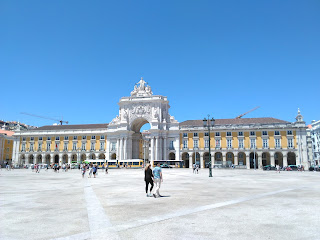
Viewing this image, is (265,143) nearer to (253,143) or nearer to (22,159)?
(253,143)

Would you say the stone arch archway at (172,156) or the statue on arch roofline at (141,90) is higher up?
the statue on arch roofline at (141,90)

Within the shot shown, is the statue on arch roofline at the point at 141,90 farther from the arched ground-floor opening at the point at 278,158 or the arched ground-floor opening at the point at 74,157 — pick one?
the arched ground-floor opening at the point at 278,158

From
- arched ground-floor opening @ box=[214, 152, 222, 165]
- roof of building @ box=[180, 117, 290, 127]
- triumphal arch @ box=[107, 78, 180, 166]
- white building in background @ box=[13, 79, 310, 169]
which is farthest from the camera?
triumphal arch @ box=[107, 78, 180, 166]

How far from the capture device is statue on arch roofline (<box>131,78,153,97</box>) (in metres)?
83.1

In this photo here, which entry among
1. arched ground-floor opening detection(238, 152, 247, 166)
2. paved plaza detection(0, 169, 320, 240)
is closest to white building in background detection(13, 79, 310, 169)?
arched ground-floor opening detection(238, 152, 247, 166)

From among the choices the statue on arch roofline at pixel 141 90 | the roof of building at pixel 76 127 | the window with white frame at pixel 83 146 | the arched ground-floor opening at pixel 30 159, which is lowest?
the arched ground-floor opening at pixel 30 159

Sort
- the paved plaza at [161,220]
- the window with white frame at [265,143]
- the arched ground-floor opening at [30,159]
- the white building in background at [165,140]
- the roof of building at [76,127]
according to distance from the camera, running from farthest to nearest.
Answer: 1. the roof of building at [76,127]
2. the arched ground-floor opening at [30,159]
3. the window with white frame at [265,143]
4. the white building in background at [165,140]
5. the paved plaza at [161,220]

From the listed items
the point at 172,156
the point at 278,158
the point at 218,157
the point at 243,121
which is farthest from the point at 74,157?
the point at 278,158

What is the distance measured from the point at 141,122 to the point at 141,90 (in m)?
10.5

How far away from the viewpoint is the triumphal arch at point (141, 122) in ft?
252

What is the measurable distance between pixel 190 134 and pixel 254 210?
67.7 metres

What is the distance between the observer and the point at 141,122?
85312 millimetres

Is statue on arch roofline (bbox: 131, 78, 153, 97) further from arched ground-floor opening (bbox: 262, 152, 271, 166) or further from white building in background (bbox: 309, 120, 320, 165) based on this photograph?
white building in background (bbox: 309, 120, 320, 165)

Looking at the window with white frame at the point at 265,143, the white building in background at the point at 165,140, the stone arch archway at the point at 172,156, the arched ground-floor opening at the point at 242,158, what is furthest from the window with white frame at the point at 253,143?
the stone arch archway at the point at 172,156
